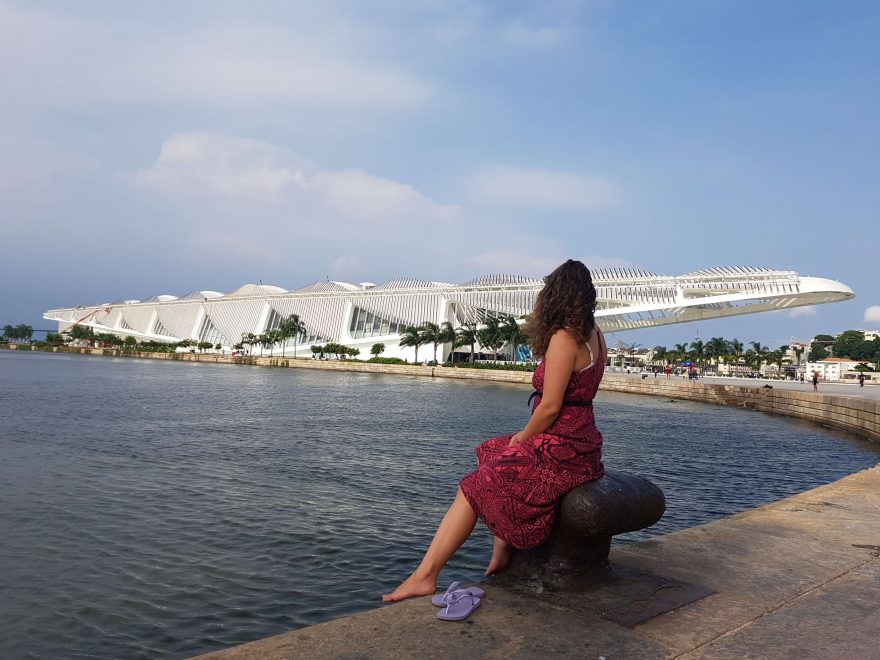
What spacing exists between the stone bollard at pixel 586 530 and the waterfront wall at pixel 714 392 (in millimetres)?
18583

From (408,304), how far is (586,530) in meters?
79.9

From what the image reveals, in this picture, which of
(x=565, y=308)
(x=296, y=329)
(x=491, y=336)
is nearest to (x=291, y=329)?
A: (x=296, y=329)

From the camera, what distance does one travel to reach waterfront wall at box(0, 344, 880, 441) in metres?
21.4

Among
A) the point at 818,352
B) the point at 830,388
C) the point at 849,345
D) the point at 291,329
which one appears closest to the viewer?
the point at 830,388

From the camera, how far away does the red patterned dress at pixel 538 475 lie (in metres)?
3.32

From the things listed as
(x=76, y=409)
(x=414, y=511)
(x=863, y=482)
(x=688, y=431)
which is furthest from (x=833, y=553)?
(x=76, y=409)

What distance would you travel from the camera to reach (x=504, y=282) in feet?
251

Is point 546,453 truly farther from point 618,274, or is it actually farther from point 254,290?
point 254,290

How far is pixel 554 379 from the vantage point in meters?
3.36

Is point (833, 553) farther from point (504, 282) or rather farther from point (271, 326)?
point (271, 326)

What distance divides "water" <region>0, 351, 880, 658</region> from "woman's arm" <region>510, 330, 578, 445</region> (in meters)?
2.71

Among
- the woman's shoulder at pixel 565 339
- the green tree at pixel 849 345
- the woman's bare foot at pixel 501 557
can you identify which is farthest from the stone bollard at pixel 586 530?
the green tree at pixel 849 345

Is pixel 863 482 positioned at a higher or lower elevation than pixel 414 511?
higher

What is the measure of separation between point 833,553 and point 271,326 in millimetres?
96323
